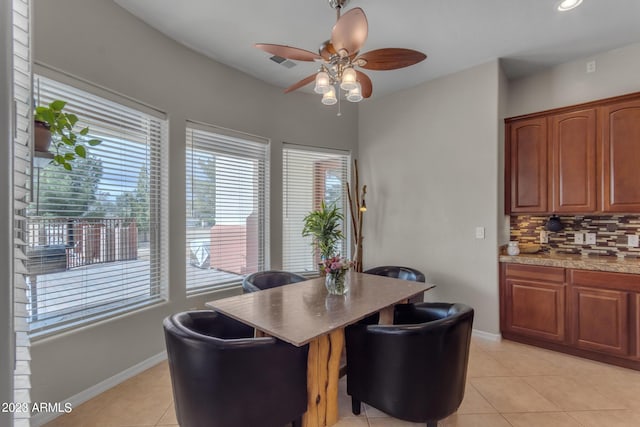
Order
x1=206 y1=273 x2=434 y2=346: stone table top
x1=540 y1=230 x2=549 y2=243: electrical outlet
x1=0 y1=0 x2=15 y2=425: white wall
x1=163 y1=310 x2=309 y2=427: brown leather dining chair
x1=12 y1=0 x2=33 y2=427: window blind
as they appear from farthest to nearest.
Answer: x1=540 y1=230 x2=549 y2=243: electrical outlet → x1=206 y1=273 x2=434 y2=346: stone table top → x1=163 y1=310 x2=309 y2=427: brown leather dining chair → x1=12 y1=0 x2=33 y2=427: window blind → x1=0 y1=0 x2=15 y2=425: white wall

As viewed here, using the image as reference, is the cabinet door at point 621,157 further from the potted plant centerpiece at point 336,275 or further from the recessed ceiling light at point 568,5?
the potted plant centerpiece at point 336,275

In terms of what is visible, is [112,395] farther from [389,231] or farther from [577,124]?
[577,124]

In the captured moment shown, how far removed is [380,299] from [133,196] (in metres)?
2.21

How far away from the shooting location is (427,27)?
2.67 metres

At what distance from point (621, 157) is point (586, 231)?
32.5 inches

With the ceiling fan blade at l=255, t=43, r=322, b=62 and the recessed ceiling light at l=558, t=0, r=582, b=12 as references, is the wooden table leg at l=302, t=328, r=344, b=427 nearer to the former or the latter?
the ceiling fan blade at l=255, t=43, r=322, b=62

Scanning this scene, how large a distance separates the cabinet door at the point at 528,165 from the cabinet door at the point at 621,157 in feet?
1.52

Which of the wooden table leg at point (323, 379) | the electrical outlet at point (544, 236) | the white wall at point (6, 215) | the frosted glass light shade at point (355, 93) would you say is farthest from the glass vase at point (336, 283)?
the electrical outlet at point (544, 236)

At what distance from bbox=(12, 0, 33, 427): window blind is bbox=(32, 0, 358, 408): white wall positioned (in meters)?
1.94

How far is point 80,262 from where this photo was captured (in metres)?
2.24

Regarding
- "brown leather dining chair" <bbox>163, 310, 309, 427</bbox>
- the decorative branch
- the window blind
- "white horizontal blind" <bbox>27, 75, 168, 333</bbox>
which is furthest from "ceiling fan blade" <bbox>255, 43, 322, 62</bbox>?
the decorative branch

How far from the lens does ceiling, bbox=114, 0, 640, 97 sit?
239 centimetres

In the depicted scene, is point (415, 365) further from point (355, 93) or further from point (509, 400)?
point (355, 93)

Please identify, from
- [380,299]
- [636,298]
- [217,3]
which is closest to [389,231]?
[380,299]
